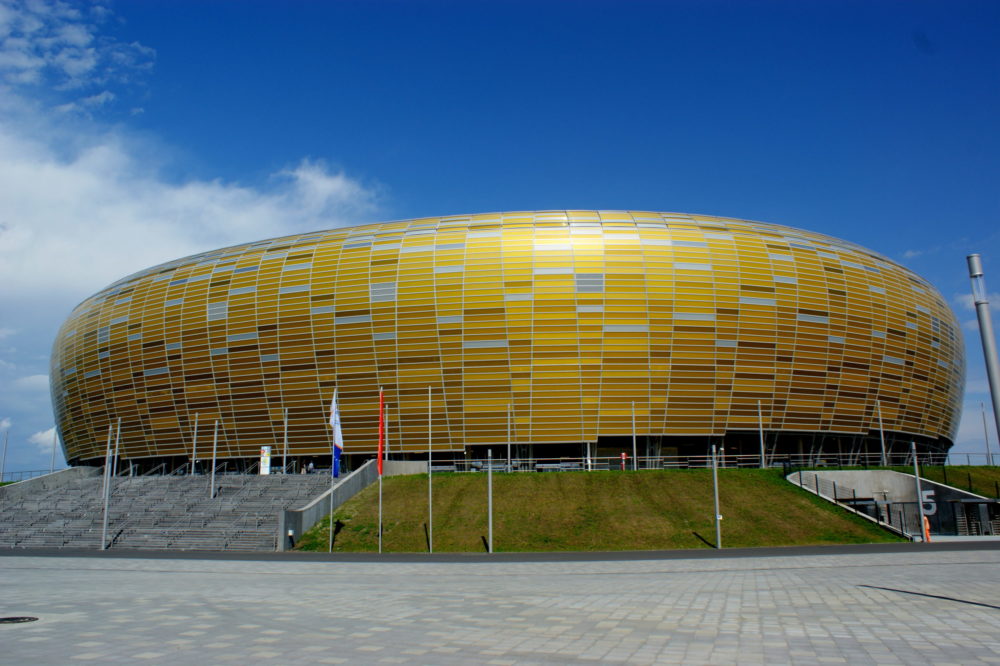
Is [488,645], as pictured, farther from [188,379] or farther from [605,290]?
[188,379]

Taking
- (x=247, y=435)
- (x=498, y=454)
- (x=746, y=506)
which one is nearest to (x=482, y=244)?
(x=498, y=454)

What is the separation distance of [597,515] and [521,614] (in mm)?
25968

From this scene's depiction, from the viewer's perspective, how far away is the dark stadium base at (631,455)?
200ft

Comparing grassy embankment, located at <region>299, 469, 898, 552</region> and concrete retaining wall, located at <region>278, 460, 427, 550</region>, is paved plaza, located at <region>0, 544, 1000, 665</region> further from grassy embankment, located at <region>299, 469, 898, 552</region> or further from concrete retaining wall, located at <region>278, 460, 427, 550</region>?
concrete retaining wall, located at <region>278, 460, 427, 550</region>

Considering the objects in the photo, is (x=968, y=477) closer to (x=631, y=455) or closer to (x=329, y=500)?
(x=631, y=455)

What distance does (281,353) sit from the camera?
2473 inches

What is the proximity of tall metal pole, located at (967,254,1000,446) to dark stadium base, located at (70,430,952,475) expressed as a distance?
45.9 meters

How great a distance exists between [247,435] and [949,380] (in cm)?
6915

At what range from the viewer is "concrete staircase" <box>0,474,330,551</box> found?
127 ft

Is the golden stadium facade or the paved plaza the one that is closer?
the paved plaza

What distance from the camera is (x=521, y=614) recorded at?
1393 centimetres

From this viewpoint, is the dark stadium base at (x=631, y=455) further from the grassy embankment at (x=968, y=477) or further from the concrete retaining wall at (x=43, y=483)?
the grassy embankment at (x=968, y=477)

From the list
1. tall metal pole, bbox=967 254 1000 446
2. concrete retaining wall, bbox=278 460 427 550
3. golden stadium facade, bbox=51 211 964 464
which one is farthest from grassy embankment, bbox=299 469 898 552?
tall metal pole, bbox=967 254 1000 446

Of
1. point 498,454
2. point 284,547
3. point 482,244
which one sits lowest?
point 284,547
